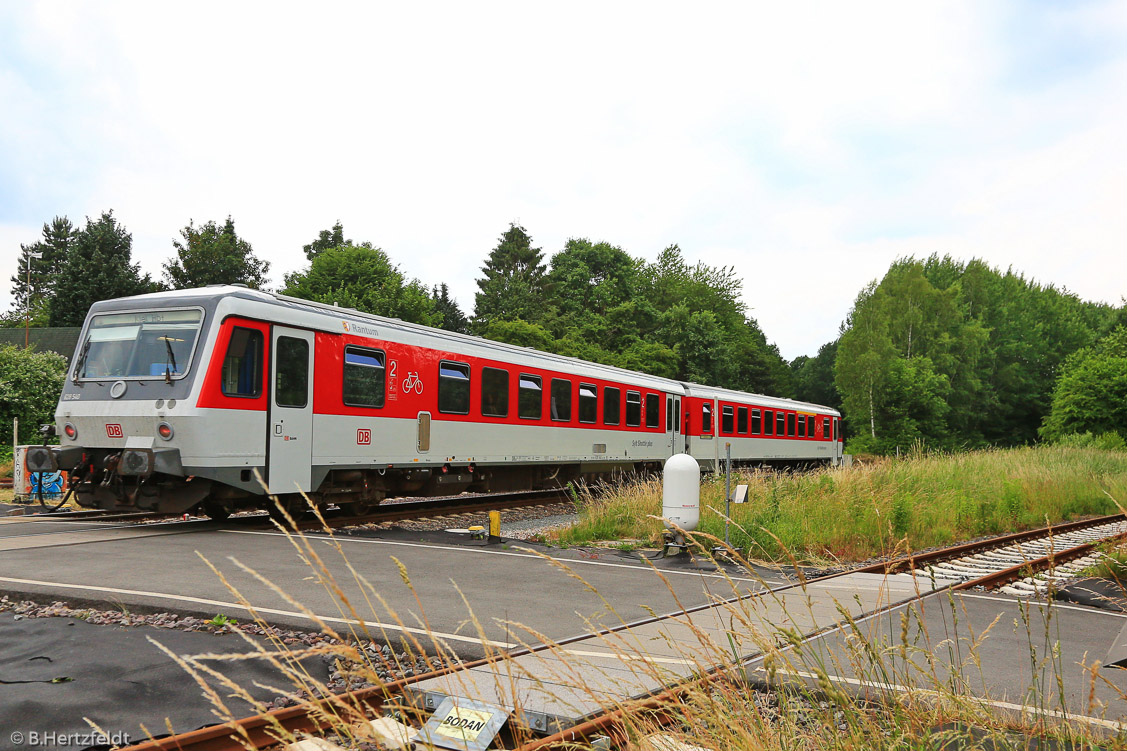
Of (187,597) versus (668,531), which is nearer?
(187,597)

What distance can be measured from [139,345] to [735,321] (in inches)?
2289

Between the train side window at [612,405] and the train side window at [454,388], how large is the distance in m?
5.11

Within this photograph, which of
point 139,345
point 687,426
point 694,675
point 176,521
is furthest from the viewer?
point 687,426

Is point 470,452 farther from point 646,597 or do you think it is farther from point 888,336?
point 888,336

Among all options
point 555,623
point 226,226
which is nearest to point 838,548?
point 555,623

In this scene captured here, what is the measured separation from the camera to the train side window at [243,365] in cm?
1038

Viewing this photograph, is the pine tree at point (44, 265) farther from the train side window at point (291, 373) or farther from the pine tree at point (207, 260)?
the train side window at point (291, 373)

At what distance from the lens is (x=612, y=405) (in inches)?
754

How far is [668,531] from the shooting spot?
9414mm

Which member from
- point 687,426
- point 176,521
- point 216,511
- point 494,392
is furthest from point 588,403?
point 176,521

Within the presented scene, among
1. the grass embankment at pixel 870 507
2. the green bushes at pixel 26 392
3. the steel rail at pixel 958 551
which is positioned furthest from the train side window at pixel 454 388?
the green bushes at pixel 26 392

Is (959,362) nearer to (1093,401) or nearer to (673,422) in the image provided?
(1093,401)

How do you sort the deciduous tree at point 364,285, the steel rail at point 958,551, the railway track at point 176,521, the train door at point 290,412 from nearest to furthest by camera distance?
1. the steel rail at point 958,551
2. the railway track at point 176,521
3. the train door at point 290,412
4. the deciduous tree at point 364,285

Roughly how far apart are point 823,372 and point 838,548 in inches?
2870
